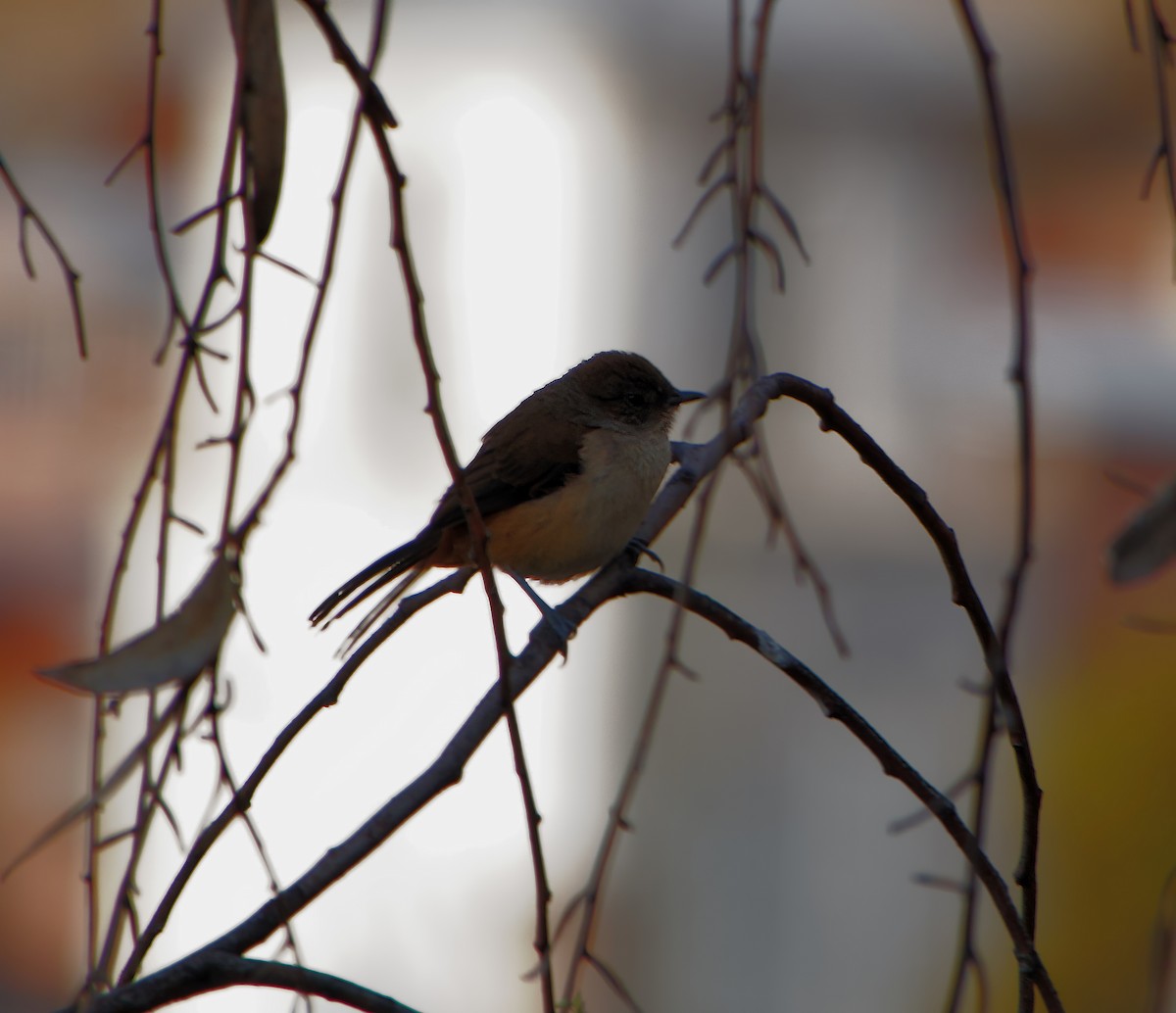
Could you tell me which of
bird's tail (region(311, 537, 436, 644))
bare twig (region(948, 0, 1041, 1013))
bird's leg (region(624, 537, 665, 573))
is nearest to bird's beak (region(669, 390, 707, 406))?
bird's leg (region(624, 537, 665, 573))

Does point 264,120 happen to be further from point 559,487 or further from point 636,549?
point 559,487

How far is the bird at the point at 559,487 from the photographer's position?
3064 millimetres

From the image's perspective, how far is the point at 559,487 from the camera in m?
3.33

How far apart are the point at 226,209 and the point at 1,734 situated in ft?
19.1

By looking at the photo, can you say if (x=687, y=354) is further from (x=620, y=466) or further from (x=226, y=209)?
(x=226, y=209)

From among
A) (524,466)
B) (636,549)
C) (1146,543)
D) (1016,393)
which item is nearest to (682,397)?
(524,466)

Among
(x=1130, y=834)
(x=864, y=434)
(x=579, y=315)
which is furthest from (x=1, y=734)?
(x=864, y=434)

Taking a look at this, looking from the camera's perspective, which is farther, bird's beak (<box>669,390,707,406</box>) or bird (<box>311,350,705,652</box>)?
bird's beak (<box>669,390,707,406</box>)

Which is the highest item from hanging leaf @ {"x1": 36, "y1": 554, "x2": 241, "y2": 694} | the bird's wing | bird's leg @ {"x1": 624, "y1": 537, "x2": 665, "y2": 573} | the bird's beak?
the bird's beak

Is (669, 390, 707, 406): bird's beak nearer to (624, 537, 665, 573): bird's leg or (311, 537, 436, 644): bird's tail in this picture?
(624, 537, 665, 573): bird's leg

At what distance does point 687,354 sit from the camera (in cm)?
660

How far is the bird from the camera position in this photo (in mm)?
3064

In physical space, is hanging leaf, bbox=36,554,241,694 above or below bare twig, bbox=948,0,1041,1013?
below

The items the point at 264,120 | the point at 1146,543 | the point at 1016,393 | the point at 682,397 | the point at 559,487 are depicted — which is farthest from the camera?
the point at 682,397
